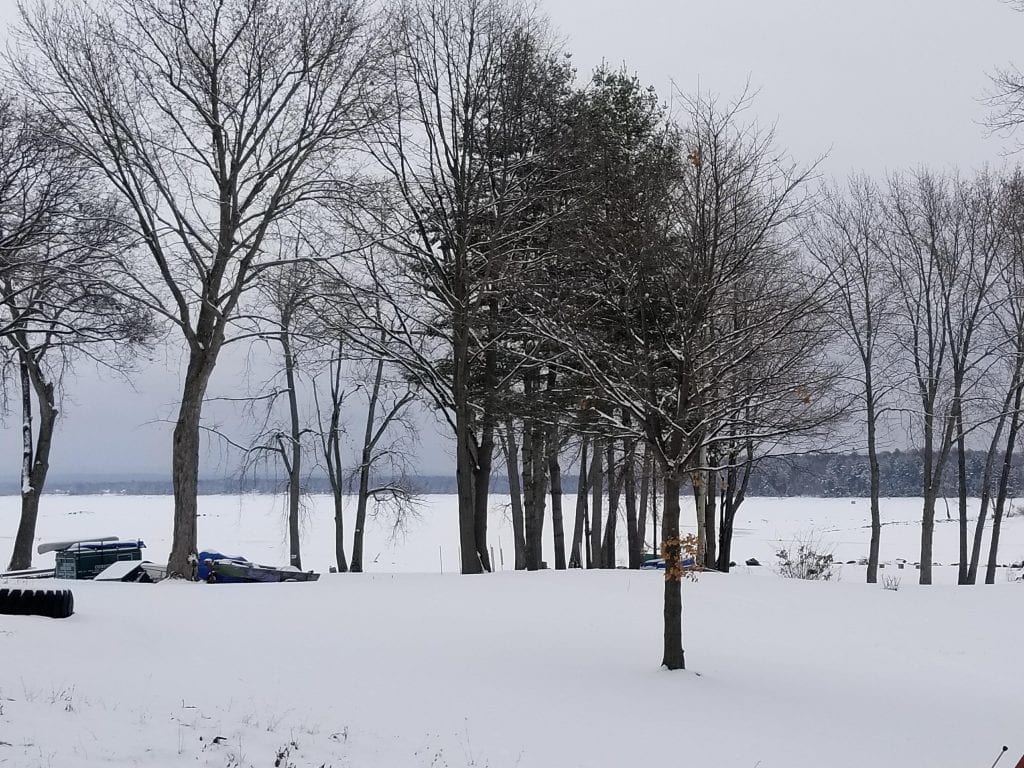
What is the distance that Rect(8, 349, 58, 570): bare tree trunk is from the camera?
2272cm

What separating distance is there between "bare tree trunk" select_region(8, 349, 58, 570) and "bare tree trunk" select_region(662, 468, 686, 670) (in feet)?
61.6

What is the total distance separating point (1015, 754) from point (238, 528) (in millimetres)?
57504

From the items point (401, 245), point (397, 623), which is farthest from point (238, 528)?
point (397, 623)

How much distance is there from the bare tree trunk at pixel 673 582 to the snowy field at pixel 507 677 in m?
0.37

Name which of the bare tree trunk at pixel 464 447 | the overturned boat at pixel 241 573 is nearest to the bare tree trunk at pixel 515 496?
the bare tree trunk at pixel 464 447

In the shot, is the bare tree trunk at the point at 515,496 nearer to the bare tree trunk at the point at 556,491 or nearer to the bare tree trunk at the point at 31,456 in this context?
the bare tree trunk at the point at 556,491

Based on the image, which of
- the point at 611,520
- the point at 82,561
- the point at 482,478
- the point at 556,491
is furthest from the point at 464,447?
the point at 82,561

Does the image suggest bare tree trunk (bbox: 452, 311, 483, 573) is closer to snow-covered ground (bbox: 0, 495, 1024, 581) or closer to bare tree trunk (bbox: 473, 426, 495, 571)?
bare tree trunk (bbox: 473, 426, 495, 571)

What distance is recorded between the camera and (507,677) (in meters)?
9.98

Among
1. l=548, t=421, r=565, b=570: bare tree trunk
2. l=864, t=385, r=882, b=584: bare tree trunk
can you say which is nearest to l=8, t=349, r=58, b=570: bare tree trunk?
l=548, t=421, r=565, b=570: bare tree trunk

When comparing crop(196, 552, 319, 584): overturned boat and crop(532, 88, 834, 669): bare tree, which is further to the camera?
crop(196, 552, 319, 584): overturned boat

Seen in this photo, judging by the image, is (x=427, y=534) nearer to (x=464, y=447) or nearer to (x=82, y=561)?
(x=82, y=561)

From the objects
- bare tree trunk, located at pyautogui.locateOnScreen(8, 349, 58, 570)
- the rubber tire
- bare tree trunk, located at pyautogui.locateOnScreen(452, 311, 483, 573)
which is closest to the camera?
the rubber tire

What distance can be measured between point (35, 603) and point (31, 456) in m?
14.7
